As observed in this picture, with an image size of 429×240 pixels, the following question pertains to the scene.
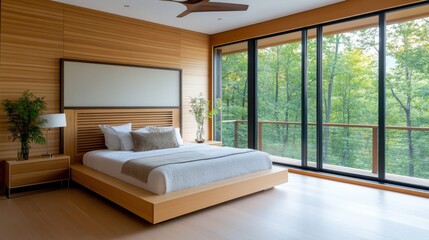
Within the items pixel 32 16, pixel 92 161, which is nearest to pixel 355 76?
pixel 92 161

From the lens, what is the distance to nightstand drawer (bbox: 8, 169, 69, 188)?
406 centimetres

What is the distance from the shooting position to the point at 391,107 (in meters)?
4.59

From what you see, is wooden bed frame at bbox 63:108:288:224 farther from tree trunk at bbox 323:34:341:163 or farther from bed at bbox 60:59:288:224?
tree trunk at bbox 323:34:341:163

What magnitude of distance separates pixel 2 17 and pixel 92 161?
7.85ft

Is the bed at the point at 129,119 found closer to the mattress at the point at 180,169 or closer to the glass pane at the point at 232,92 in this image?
the mattress at the point at 180,169

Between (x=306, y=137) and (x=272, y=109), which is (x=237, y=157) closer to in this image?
(x=306, y=137)

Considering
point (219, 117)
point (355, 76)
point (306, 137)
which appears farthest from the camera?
point (219, 117)

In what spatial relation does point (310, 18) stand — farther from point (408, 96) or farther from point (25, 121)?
point (25, 121)

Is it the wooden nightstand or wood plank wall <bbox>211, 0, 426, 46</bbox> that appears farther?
wood plank wall <bbox>211, 0, 426, 46</bbox>

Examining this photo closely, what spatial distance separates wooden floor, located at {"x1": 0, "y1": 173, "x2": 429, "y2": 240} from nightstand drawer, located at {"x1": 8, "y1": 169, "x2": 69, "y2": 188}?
195 millimetres

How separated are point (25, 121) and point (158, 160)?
2.00m

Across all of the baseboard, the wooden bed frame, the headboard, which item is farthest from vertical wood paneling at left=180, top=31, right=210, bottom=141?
the baseboard

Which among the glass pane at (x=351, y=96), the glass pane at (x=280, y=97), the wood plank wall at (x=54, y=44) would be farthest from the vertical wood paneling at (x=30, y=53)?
the glass pane at (x=351, y=96)

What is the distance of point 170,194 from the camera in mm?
3330
